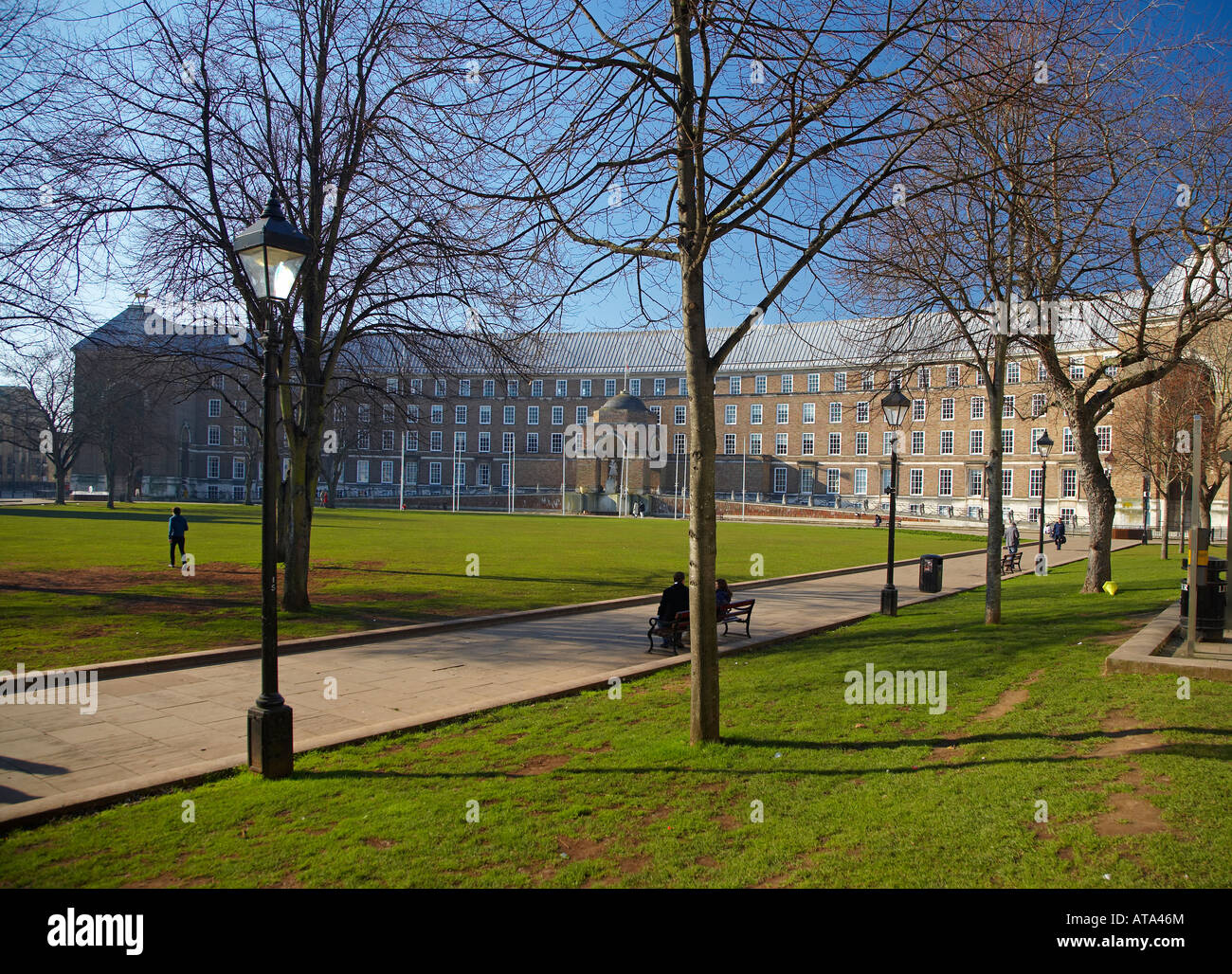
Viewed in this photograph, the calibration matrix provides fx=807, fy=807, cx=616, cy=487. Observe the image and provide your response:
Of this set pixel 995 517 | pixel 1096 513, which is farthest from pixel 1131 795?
pixel 1096 513

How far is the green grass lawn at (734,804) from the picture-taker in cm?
455

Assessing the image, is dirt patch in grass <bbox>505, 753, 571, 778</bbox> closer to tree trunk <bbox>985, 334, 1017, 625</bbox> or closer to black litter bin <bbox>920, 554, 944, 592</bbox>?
tree trunk <bbox>985, 334, 1017, 625</bbox>

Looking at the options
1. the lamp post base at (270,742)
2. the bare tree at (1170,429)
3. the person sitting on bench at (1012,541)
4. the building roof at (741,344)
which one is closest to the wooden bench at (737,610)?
the building roof at (741,344)

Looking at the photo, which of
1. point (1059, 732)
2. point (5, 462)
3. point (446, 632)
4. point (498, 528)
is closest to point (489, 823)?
point (1059, 732)

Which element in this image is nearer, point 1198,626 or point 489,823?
point 489,823

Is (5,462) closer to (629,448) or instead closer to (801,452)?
(629,448)

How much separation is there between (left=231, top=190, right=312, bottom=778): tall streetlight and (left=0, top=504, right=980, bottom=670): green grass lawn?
549 cm

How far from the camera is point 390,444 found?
106188 mm

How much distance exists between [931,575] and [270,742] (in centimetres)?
1735

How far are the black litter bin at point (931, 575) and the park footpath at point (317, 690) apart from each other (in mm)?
4693

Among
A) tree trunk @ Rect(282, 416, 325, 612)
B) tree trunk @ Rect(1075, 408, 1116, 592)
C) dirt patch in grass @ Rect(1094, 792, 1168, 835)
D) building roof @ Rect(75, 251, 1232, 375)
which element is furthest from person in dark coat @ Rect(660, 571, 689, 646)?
tree trunk @ Rect(1075, 408, 1116, 592)

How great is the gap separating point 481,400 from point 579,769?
106192mm

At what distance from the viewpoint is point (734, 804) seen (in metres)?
5.60

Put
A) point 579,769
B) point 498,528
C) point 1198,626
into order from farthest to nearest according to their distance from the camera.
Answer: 1. point 498,528
2. point 1198,626
3. point 579,769
